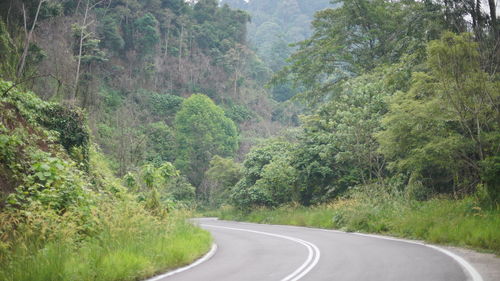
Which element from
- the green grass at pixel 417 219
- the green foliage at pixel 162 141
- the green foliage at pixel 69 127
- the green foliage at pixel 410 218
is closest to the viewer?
the green grass at pixel 417 219

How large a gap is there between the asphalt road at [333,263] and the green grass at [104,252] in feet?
2.34

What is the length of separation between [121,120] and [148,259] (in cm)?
3460

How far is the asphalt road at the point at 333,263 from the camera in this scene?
8.51 metres

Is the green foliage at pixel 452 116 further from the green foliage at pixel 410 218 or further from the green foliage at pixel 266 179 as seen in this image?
the green foliage at pixel 266 179

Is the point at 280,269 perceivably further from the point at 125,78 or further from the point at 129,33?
the point at 129,33

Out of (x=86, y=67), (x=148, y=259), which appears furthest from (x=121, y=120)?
(x=148, y=259)

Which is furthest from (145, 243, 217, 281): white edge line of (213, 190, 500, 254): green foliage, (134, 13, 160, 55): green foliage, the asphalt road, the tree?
(134, 13, 160, 55): green foliage

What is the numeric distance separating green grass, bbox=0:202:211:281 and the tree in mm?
39297

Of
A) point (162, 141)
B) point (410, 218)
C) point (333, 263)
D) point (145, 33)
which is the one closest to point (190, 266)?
point (333, 263)

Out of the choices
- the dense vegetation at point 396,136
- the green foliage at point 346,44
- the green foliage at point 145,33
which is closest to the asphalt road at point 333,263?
the dense vegetation at point 396,136

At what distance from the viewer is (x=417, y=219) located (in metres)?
15.1

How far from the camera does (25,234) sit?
8242 mm

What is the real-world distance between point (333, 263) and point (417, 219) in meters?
6.38

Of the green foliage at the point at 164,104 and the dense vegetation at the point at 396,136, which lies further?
the green foliage at the point at 164,104
